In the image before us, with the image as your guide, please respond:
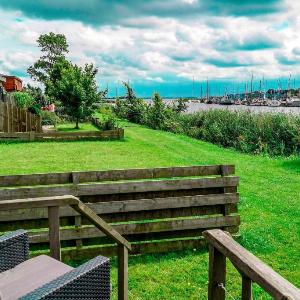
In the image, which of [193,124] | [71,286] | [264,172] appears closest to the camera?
[71,286]

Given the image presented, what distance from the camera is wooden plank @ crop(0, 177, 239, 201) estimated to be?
6.03 m

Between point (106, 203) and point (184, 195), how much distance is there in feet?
4.41

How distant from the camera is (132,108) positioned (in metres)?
43.2

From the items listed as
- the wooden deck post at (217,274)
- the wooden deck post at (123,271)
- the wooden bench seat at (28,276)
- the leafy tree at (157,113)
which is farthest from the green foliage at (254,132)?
the wooden deck post at (217,274)

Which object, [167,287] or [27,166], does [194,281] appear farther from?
[27,166]

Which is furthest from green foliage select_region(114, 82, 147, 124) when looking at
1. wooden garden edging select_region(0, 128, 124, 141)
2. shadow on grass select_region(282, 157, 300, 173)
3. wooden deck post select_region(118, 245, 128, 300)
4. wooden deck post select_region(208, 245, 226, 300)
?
wooden deck post select_region(208, 245, 226, 300)

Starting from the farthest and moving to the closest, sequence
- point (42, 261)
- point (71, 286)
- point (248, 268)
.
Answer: point (42, 261)
point (71, 286)
point (248, 268)

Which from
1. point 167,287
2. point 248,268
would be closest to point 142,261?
point 167,287

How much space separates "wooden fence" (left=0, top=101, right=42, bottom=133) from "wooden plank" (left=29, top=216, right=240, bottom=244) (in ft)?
68.5

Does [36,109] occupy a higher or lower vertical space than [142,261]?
higher

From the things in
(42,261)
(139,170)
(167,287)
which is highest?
(139,170)

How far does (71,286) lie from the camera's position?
3311 mm

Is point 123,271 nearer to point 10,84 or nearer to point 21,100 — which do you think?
point 21,100

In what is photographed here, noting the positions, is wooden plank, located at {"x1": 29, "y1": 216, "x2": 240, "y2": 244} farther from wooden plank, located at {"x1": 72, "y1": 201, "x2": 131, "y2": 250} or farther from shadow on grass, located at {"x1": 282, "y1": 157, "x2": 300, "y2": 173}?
shadow on grass, located at {"x1": 282, "y1": 157, "x2": 300, "y2": 173}
